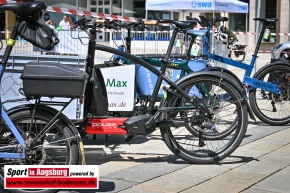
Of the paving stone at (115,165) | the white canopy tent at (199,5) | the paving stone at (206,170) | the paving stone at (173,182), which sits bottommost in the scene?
the paving stone at (115,165)

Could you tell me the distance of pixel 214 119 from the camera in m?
5.68

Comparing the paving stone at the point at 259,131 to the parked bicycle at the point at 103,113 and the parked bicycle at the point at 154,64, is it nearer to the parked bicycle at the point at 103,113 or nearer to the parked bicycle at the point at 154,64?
the parked bicycle at the point at 154,64

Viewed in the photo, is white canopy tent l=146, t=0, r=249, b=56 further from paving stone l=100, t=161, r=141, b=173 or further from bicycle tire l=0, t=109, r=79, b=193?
bicycle tire l=0, t=109, r=79, b=193

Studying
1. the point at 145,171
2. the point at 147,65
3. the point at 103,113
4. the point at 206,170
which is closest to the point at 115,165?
the point at 145,171

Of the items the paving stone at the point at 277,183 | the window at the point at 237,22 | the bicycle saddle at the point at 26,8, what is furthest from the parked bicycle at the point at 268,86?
the window at the point at 237,22

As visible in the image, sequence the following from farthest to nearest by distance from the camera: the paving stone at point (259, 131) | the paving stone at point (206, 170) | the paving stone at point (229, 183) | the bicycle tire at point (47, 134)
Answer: the paving stone at point (259, 131)
the paving stone at point (206, 170)
the paving stone at point (229, 183)
the bicycle tire at point (47, 134)

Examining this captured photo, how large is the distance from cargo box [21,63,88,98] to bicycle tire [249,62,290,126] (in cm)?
409

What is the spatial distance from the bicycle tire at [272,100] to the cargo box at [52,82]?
4.09 m

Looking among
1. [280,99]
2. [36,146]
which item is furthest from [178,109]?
[280,99]

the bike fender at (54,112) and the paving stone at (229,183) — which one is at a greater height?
the bike fender at (54,112)

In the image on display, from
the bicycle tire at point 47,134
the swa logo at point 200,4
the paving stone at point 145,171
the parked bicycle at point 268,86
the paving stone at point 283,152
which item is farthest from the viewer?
the swa logo at point 200,4

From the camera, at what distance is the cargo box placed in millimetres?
4473

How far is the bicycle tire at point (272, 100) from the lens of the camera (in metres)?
8.06

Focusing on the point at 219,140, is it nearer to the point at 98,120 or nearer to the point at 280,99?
the point at 98,120
